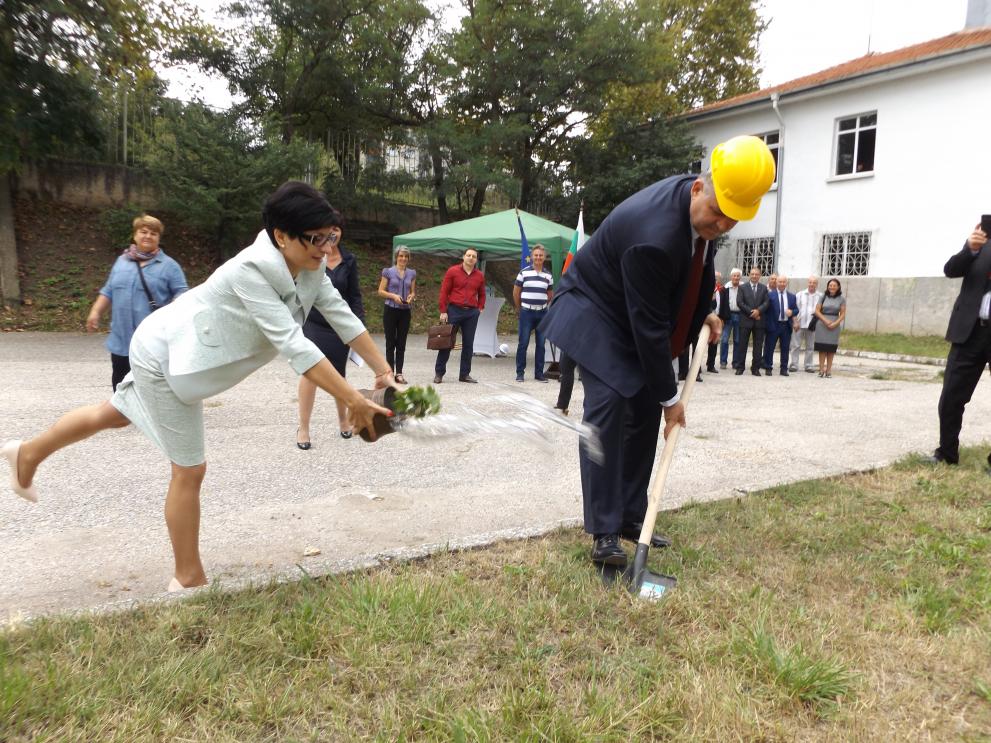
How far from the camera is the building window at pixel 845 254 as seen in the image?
20.4 m

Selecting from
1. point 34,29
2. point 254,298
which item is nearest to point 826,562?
point 254,298

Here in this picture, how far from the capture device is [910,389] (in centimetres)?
1094

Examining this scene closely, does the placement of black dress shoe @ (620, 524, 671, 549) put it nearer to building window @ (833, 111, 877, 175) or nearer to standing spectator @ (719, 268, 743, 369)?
standing spectator @ (719, 268, 743, 369)

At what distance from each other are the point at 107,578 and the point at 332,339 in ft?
10.6

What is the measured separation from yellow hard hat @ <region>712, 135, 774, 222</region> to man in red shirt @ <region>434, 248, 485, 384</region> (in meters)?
7.18

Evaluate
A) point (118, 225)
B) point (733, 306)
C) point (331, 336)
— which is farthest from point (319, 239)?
point (118, 225)

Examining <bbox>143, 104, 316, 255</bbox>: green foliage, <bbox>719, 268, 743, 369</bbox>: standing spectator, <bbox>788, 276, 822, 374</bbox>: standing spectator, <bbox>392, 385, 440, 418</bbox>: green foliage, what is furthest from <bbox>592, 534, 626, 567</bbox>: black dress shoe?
<bbox>143, 104, 316, 255</bbox>: green foliage

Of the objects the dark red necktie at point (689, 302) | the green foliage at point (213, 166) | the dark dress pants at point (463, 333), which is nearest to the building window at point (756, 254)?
the green foliage at point (213, 166)

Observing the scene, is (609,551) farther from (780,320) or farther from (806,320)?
(806,320)

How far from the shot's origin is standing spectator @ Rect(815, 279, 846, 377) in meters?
12.8

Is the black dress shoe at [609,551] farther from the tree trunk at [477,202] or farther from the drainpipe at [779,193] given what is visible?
the drainpipe at [779,193]

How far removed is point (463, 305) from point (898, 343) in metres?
13.0

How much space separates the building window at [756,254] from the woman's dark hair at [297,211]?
2227cm

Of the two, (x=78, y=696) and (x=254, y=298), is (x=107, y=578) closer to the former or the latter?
(x=78, y=696)
